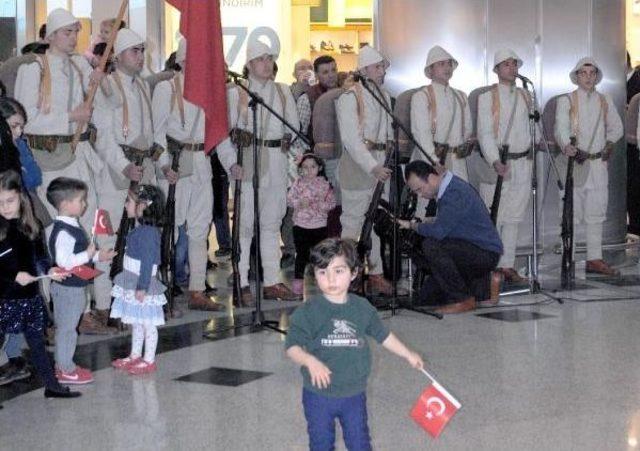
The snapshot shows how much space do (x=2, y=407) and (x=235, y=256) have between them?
2.61 meters

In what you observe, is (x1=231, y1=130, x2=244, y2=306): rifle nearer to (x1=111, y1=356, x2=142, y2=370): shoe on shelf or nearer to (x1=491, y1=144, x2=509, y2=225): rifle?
(x1=111, y1=356, x2=142, y2=370): shoe on shelf

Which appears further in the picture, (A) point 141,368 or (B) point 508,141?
(B) point 508,141

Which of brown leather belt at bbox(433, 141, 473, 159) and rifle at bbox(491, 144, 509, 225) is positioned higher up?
brown leather belt at bbox(433, 141, 473, 159)

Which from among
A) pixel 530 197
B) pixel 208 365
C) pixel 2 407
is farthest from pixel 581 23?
pixel 2 407

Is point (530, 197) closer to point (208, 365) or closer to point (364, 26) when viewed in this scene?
point (208, 365)

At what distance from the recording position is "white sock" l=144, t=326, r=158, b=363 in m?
5.34

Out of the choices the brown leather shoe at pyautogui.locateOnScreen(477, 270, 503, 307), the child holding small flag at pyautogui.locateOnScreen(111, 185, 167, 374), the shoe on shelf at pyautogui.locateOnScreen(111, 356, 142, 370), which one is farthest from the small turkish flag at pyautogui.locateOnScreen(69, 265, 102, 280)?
the brown leather shoe at pyautogui.locateOnScreen(477, 270, 503, 307)

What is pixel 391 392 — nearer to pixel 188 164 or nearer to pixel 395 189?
pixel 395 189

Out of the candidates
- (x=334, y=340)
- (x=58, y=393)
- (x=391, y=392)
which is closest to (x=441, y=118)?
(x=391, y=392)

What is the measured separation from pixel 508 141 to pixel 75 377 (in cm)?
411

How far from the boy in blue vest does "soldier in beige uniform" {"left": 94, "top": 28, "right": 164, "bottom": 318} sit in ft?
4.72

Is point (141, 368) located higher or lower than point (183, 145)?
lower

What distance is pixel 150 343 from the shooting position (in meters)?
5.36

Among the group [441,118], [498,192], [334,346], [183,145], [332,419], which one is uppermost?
[441,118]
